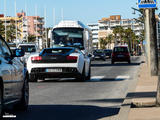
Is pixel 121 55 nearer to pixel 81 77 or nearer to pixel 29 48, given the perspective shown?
pixel 29 48

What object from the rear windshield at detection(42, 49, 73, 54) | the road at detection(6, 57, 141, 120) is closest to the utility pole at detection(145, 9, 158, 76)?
the rear windshield at detection(42, 49, 73, 54)

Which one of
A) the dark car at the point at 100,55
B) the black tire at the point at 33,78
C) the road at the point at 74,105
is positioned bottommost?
the dark car at the point at 100,55

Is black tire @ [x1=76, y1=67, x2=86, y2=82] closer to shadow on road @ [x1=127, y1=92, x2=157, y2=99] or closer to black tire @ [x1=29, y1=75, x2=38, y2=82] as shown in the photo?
black tire @ [x1=29, y1=75, x2=38, y2=82]

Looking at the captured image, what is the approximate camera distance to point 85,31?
→ 45.3m

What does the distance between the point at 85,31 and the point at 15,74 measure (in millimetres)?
34300

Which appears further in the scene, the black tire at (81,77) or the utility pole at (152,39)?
the utility pole at (152,39)

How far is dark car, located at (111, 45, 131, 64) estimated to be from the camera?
57.3 metres

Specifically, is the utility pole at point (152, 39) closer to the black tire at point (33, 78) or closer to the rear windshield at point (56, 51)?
the rear windshield at point (56, 51)

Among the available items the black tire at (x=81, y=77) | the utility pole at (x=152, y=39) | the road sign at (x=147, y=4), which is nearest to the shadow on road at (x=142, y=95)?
the black tire at (x=81, y=77)

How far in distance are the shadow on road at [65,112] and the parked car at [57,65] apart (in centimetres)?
964

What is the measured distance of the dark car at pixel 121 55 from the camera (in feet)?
188

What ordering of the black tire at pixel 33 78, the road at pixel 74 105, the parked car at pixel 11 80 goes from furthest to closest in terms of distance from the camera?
the black tire at pixel 33 78
the road at pixel 74 105
the parked car at pixel 11 80

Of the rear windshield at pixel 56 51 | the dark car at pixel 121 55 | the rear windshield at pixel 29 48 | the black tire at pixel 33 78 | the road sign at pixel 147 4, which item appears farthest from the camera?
the dark car at pixel 121 55

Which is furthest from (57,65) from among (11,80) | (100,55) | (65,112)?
(100,55)
